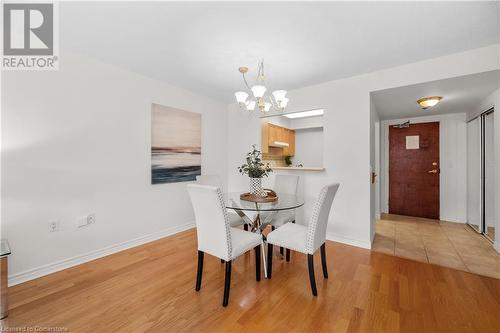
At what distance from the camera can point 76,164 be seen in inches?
95.0

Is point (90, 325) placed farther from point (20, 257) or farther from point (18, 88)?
point (18, 88)

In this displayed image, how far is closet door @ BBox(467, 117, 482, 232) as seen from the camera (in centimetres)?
377

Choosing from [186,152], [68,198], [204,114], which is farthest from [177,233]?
[204,114]

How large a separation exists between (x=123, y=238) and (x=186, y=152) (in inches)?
60.2

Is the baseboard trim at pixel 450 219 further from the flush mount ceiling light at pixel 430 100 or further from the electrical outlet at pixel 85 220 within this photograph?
the electrical outlet at pixel 85 220

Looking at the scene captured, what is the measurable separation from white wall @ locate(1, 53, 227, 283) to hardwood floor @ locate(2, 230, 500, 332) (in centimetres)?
36

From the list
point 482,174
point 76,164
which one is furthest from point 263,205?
point 482,174

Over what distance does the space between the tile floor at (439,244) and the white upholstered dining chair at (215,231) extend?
2118 millimetres

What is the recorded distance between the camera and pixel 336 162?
315 cm

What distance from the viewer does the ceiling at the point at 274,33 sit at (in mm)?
1680

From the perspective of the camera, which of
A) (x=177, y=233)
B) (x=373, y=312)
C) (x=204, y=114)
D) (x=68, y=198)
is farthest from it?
(x=204, y=114)

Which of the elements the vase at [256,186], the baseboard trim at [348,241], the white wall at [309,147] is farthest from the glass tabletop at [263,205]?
the white wall at [309,147]

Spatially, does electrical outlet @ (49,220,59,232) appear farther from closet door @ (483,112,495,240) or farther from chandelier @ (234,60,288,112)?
closet door @ (483,112,495,240)

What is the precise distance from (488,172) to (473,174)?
62 cm
